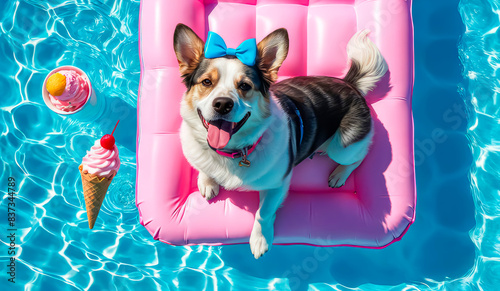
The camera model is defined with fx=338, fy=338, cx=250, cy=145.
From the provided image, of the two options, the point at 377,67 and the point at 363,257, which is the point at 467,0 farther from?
the point at 363,257

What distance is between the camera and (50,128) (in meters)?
4.50

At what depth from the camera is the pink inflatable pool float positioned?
11.0 ft

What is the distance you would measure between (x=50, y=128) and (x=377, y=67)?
4106 mm

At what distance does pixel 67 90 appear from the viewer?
3699 millimetres

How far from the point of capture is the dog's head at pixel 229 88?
2199 mm

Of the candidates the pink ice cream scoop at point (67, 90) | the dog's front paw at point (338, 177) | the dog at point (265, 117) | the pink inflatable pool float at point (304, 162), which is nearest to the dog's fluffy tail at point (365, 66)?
the dog at point (265, 117)

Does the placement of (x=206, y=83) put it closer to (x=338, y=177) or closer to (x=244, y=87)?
(x=244, y=87)

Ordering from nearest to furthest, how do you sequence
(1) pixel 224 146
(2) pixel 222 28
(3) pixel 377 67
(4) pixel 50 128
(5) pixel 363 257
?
(1) pixel 224 146 < (3) pixel 377 67 < (2) pixel 222 28 < (5) pixel 363 257 < (4) pixel 50 128

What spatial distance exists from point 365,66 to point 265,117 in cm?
140

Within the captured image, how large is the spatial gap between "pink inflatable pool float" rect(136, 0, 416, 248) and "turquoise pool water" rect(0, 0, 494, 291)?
2.99ft

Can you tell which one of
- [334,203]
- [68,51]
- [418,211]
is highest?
[68,51]

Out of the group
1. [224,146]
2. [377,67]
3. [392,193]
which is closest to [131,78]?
[224,146]

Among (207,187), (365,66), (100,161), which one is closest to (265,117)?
(207,187)

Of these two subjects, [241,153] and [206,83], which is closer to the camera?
[206,83]
